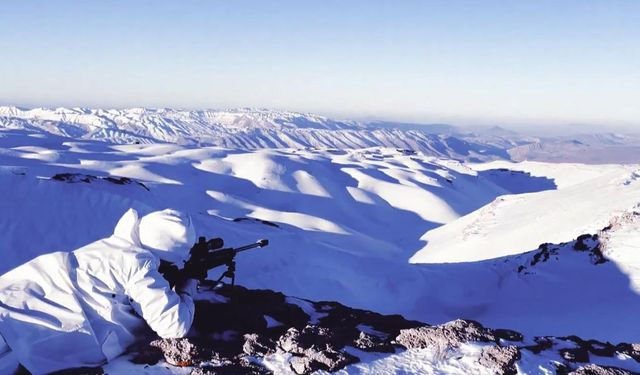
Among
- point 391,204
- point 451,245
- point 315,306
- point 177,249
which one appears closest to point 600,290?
point 315,306

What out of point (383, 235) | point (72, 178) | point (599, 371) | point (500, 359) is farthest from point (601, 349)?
point (383, 235)

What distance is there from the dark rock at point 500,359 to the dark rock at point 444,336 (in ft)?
0.89

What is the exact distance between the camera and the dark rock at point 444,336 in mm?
4402

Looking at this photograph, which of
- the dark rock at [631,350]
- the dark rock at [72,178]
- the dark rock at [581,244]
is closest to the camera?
the dark rock at [631,350]

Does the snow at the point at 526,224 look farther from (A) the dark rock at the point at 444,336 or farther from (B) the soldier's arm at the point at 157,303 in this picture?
(B) the soldier's arm at the point at 157,303

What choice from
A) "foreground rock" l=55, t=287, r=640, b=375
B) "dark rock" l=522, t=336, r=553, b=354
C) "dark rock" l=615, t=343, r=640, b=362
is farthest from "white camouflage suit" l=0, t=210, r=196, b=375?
"dark rock" l=615, t=343, r=640, b=362

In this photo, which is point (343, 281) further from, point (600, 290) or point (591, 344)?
point (591, 344)

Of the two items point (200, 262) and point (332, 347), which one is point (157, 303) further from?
point (332, 347)

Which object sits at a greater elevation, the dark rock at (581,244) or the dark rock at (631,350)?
the dark rock at (631,350)

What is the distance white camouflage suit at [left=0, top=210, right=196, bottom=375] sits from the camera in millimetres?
4027

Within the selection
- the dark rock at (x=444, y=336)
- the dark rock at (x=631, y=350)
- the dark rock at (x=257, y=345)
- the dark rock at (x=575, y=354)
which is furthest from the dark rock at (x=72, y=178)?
the dark rock at (x=631, y=350)

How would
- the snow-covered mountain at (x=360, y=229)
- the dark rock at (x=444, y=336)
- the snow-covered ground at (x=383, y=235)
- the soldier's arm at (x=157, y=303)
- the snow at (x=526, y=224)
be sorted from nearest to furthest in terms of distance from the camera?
1. the soldier's arm at (x=157, y=303)
2. the dark rock at (x=444, y=336)
3. the snow-covered ground at (x=383, y=235)
4. the snow-covered mountain at (x=360, y=229)
5. the snow at (x=526, y=224)

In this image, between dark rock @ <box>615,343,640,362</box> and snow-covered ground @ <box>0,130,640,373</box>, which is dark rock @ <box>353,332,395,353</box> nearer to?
dark rock @ <box>615,343,640,362</box>

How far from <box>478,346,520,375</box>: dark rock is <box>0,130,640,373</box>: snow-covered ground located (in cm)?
584
